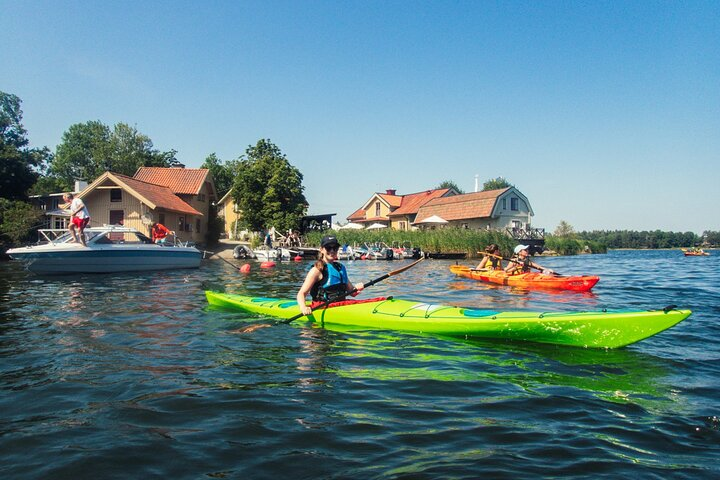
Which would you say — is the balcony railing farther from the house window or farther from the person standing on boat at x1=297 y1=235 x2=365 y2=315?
the person standing on boat at x1=297 y1=235 x2=365 y2=315

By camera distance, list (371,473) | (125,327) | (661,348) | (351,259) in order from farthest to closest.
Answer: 1. (351,259)
2. (125,327)
3. (661,348)
4. (371,473)

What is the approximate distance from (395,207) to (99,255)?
1479 inches

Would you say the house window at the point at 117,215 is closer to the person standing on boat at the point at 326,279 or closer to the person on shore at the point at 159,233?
the person on shore at the point at 159,233

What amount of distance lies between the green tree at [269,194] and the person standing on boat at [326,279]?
2802 cm

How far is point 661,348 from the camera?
6.63 meters

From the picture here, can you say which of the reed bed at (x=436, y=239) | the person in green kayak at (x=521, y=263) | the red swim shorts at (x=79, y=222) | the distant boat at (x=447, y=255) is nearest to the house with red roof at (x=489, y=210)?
the reed bed at (x=436, y=239)

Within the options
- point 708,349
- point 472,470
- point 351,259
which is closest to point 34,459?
point 472,470

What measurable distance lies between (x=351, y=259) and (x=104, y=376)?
27.9m

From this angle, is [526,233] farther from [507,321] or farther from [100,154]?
[100,154]

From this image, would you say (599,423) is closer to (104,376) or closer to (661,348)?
(661,348)

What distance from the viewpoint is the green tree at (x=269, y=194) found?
118 ft

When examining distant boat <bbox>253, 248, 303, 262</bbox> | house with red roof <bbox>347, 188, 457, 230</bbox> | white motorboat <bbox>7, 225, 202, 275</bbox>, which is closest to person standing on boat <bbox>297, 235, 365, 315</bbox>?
white motorboat <bbox>7, 225, 202, 275</bbox>

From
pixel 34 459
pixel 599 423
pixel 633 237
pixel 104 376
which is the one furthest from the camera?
pixel 633 237

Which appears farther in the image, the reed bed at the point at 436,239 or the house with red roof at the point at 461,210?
the house with red roof at the point at 461,210
